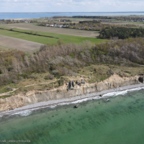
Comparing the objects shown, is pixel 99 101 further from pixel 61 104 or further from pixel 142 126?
pixel 142 126

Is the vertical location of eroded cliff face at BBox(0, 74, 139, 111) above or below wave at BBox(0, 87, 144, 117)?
above

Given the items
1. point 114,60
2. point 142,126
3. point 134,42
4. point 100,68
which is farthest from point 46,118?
point 134,42

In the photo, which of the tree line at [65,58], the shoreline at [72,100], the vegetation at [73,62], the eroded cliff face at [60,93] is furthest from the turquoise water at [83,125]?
the tree line at [65,58]

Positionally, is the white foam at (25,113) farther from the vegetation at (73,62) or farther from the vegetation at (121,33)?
the vegetation at (121,33)

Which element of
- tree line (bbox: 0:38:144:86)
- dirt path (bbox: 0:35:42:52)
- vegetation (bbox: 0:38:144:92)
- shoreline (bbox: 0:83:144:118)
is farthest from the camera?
dirt path (bbox: 0:35:42:52)

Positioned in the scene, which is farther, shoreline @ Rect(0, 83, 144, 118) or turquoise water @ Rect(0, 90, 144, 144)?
shoreline @ Rect(0, 83, 144, 118)

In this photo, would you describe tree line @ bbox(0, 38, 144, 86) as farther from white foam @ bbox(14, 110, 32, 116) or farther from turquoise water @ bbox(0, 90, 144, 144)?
turquoise water @ bbox(0, 90, 144, 144)

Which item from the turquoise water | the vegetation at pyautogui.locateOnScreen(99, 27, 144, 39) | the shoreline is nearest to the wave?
the shoreline
